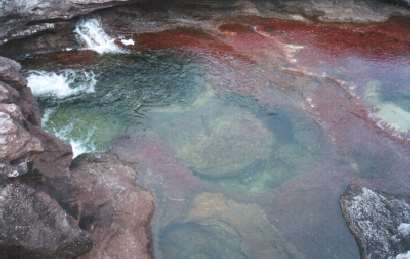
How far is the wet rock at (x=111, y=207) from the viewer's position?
11.6 m

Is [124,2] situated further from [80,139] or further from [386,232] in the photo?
[386,232]

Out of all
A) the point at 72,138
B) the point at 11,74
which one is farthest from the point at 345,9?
the point at 11,74

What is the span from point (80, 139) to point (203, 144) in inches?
159

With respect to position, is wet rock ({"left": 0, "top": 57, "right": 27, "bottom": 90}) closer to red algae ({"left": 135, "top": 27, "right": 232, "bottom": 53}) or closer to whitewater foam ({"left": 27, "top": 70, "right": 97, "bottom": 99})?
whitewater foam ({"left": 27, "top": 70, "right": 97, "bottom": 99})

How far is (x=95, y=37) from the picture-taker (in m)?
18.3

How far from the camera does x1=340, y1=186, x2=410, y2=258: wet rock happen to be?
12211 mm

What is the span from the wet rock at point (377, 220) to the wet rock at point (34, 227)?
7.48 meters

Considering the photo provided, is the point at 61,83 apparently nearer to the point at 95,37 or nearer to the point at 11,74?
the point at 95,37

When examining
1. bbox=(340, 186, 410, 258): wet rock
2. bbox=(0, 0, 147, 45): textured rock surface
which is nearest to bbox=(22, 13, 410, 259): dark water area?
bbox=(340, 186, 410, 258): wet rock

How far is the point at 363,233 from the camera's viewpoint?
Result: 12.6 m

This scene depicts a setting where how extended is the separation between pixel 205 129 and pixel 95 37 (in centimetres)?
639

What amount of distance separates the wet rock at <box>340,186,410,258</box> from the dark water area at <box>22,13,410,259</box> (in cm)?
32

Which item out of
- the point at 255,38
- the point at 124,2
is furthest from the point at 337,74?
the point at 124,2

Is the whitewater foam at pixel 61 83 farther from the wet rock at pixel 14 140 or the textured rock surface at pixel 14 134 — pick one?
the wet rock at pixel 14 140
